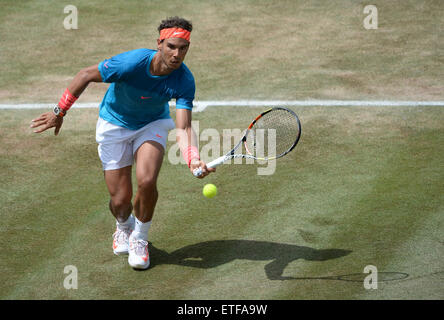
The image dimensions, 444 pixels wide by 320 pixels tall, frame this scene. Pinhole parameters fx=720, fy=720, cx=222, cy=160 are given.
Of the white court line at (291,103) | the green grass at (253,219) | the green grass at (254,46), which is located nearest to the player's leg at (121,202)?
the green grass at (253,219)

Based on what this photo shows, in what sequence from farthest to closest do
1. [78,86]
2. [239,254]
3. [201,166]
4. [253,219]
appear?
[253,219] < [239,254] < [78,86] < [201,166]

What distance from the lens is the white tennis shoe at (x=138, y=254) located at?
293 inches

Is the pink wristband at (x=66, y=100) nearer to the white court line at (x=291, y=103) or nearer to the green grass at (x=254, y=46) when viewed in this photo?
the white court line at (x=291, y=103)

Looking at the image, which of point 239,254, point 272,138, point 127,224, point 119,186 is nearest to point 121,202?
point 119,186

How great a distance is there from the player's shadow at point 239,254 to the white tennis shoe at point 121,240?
0.98 ft

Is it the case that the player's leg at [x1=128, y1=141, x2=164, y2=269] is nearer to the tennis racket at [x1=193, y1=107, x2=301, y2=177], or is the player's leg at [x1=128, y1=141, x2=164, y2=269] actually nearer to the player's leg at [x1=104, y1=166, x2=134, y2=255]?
the player's leg at [x1=104, y1=166, x2=134, y2=255]

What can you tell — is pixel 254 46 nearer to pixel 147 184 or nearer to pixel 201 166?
pixel 147 184

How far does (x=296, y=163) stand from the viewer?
31.9ft

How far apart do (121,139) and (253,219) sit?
→ 6.09ft

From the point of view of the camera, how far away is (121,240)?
25.5 feet

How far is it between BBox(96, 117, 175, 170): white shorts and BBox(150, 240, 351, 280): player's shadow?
42.0 inches
